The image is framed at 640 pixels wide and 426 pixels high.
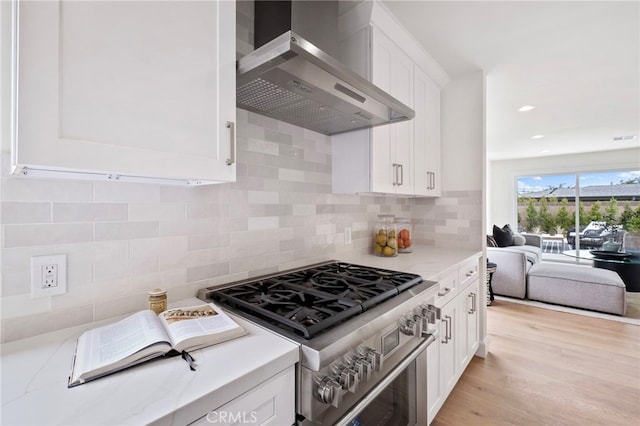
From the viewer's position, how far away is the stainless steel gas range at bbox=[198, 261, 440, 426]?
0.82m

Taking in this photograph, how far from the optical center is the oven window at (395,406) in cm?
108

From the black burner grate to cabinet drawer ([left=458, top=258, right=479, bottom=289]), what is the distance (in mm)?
719

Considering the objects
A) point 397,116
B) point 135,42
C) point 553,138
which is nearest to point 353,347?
point 135,42

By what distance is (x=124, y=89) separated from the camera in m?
0.74

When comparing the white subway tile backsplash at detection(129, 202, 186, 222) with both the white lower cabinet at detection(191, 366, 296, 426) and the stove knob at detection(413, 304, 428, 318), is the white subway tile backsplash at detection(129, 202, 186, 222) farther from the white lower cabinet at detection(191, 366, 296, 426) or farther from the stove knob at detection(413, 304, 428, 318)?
the stove knob at detection(413, 304, 428, 318)

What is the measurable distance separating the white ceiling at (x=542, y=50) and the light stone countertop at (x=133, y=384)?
6.43ft

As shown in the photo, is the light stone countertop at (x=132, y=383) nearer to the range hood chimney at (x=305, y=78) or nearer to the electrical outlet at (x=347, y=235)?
the range hood chimney at (x=305, y=78)

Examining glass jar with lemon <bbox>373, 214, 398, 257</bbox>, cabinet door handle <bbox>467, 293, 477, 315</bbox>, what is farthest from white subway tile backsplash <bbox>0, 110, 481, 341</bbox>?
cabinet door handle <bbox>467, 293, 477, 315</bbox>

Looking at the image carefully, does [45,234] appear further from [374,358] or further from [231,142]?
[374,358]

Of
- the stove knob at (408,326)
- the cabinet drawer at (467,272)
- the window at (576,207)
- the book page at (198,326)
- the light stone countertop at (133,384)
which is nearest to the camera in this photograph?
the light stone countertop at (133,384)

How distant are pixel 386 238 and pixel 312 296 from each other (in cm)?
119

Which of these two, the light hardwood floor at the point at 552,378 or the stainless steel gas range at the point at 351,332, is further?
the light hardwood floor at the point at 552,378

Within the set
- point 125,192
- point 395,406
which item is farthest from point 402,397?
point 125,192

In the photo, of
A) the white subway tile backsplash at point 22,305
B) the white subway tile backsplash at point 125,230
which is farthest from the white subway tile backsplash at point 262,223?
the white subway tile backsplash at point 22,305
